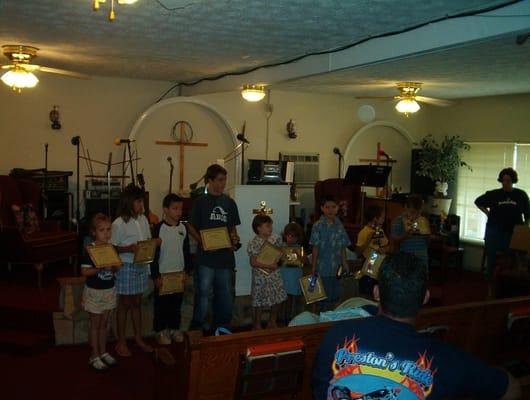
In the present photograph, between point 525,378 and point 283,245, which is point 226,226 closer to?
point 283,245

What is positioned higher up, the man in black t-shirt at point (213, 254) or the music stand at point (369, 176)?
the music stand at point (369, 176)

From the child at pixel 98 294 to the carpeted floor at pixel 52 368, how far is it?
12cm

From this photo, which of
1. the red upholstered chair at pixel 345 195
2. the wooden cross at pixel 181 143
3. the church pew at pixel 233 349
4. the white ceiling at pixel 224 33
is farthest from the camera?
the red upholstered chair at pixel 345 195

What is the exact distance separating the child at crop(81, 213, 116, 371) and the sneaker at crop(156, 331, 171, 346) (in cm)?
51

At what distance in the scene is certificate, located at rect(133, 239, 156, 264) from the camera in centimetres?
434

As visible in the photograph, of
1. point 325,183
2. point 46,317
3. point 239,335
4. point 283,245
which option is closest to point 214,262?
point 283,245

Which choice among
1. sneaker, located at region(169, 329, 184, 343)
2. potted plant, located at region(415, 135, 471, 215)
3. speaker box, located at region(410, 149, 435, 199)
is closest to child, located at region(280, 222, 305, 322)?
sneaker, located at region(169, 329, 184, 343)

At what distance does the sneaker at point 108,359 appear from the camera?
4457mm

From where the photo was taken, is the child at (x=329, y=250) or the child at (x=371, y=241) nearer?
the child at (x=329, y=250)

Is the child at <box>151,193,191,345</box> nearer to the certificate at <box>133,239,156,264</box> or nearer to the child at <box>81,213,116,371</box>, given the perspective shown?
the certificate at <box>133,239,156,264</box>

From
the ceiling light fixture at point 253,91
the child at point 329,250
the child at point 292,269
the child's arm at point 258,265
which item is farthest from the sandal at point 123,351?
the ceiling light fixture at point 253,91

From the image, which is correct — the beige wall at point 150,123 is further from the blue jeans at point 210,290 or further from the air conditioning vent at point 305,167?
the blue jeans at point 210,290

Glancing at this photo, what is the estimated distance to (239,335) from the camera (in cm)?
260

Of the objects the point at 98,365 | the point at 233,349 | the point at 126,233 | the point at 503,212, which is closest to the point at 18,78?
the point at 126,233
